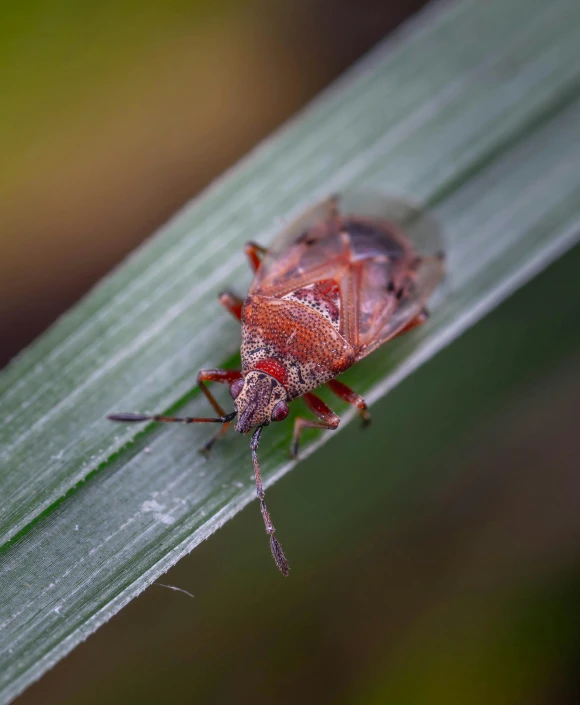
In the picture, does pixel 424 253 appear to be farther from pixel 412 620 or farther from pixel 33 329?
pixel 33 329

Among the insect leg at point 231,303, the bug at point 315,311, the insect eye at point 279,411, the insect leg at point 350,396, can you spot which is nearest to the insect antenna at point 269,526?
the bug at point 315,311

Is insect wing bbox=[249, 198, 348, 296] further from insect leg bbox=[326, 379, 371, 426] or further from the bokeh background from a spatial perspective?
the bokeh background

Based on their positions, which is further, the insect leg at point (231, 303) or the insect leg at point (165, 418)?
the insect leg at point (231, 303)

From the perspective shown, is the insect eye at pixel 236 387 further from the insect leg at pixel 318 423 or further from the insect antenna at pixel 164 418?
the insect leg at pixel 318 423

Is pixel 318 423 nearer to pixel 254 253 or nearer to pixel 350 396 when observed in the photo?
pixel 350 396

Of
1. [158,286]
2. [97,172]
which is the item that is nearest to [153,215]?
[97,172]
